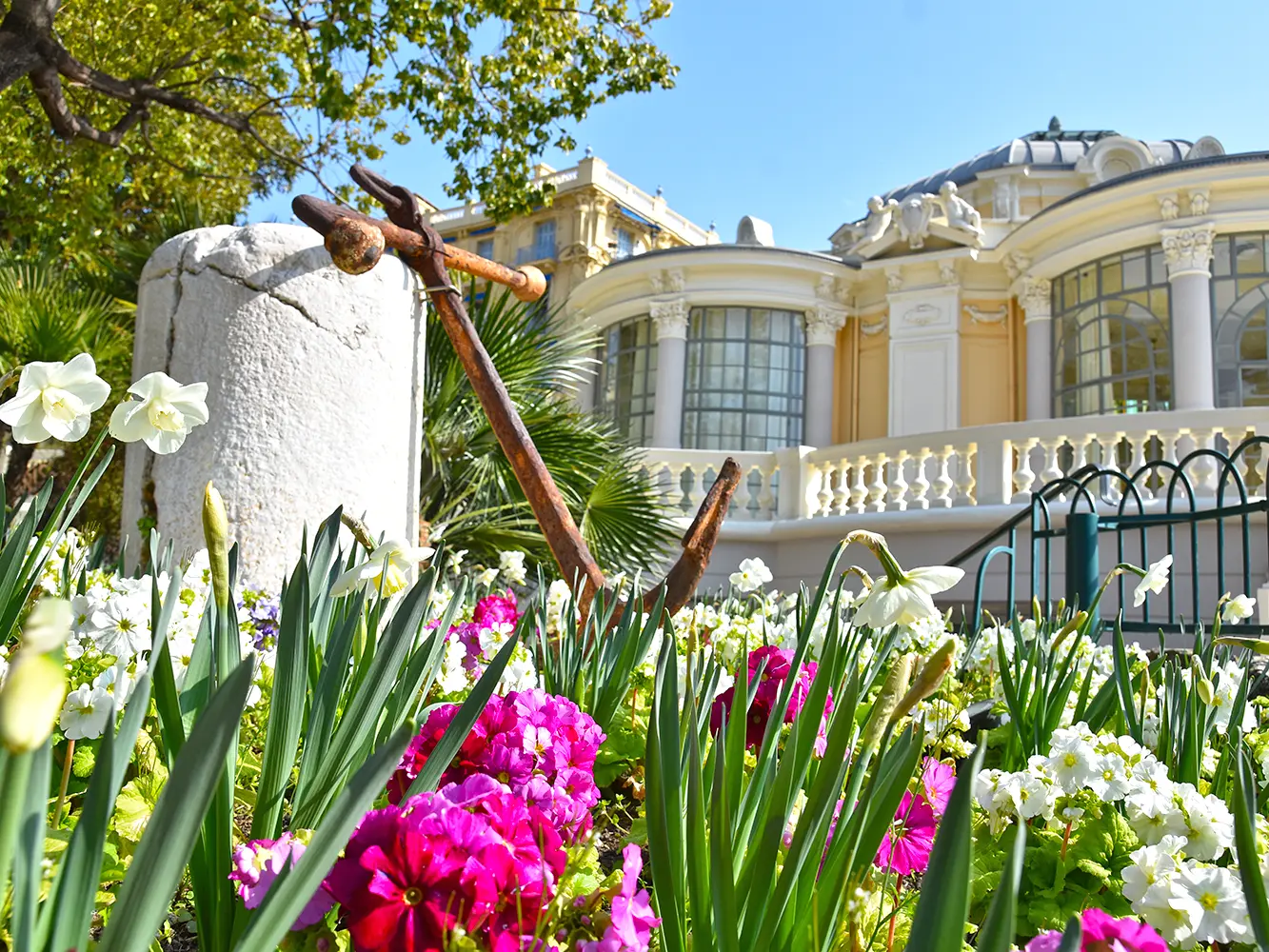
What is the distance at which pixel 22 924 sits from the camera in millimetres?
527

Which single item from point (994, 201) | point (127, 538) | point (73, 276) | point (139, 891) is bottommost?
point (139, 891)

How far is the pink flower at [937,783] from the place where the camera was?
1.44 metres

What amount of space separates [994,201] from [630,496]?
43.6 ft

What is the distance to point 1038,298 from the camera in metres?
13.7

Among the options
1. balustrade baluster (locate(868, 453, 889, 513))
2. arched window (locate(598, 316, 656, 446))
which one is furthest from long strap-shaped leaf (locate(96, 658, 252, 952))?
arched window (locate(598, 316, 656, 446))

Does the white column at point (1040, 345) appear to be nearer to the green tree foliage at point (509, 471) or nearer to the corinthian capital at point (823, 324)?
the corinthian capital at point (823, 324)

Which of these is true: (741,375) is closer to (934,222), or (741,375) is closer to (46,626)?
(934,222)

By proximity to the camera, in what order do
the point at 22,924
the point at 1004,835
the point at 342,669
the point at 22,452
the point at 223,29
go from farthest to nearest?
the point at 223,29, the point at 22,452, the point at 1004,835, the point at 342,669, the point at 22,924

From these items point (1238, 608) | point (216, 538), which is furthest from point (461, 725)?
point (1238, 608)

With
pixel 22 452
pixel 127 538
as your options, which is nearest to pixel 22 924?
pixel 127 538

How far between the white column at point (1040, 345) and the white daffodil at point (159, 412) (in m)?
13.7

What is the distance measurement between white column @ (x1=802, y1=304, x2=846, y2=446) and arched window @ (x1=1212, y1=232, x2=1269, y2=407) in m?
4.96

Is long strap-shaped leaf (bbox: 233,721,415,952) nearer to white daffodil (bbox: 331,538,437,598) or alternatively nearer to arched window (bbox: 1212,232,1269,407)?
white daffodil (bbox: 331,538,437,598)

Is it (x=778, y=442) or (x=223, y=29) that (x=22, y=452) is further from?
(x=778, y=442)
